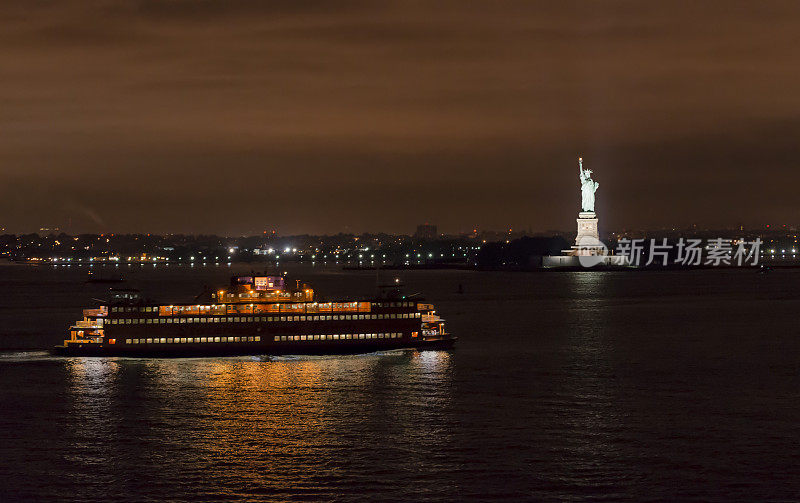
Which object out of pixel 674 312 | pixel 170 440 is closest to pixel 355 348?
pixel 170 440

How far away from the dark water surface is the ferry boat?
3.92 ft

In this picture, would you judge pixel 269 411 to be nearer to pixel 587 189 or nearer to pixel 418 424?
pixel 418 424

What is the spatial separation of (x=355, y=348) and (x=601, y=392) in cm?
1441

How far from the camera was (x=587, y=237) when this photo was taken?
551 ft

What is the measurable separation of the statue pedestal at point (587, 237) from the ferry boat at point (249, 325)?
11448 cm

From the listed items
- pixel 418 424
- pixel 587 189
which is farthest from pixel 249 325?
pixel 587 189

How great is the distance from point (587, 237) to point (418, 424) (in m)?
140

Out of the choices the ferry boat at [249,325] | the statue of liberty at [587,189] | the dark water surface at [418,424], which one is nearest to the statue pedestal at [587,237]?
the statue of liberty at [587,189]

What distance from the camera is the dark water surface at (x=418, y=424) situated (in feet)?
78.9

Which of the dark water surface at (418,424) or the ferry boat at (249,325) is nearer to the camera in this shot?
the dark water surface at (418,424)

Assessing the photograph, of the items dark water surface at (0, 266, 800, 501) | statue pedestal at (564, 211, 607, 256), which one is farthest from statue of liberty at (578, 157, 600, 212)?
dark water surface at (0, 266, 800, 501)

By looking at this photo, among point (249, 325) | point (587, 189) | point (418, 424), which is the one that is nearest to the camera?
point (418, 424)

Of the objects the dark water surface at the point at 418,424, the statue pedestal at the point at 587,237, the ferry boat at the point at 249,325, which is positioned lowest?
the dark water surface at the point at 418,424

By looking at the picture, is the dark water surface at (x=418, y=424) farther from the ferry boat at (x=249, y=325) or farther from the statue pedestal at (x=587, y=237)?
the statue pedestal at (x=587, y=237)
